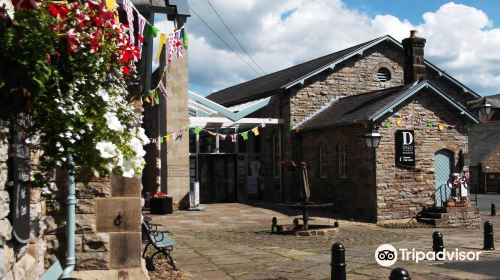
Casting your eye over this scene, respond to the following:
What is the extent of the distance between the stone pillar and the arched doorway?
31.8 feet

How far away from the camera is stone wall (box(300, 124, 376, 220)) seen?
19.2 metres

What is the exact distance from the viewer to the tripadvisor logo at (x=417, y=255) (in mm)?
9578

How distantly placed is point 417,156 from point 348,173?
8.58 ft

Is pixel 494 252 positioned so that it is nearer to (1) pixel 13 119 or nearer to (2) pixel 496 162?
(1) pixel 13 119

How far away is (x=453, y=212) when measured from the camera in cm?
1847

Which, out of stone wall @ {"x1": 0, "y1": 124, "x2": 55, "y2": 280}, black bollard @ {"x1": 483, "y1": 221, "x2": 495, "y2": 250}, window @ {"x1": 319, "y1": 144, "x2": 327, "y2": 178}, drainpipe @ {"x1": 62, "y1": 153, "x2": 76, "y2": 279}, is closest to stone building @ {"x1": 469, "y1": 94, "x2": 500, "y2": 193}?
window @ {"x1": 319, "y1": 144, "x2": 327, "y2": 178}

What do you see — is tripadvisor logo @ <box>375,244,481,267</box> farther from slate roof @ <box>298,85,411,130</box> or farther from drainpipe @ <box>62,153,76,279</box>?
slate roof @ <box>298,85,411,130</box>

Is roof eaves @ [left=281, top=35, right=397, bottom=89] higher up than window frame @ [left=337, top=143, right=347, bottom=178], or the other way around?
roof eaves @ [left=281, top=35, right=397, bottom=89]

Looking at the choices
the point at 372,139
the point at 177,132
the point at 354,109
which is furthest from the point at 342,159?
the point at 177,132

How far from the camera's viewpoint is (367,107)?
795 inches

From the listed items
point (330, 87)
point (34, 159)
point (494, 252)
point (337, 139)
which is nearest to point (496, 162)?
point (330, 87)

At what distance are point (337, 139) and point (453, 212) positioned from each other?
16.6ft

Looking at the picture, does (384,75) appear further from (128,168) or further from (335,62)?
(128,168)

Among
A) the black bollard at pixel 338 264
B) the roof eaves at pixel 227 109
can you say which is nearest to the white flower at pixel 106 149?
the black bollard at pixel 338 264
